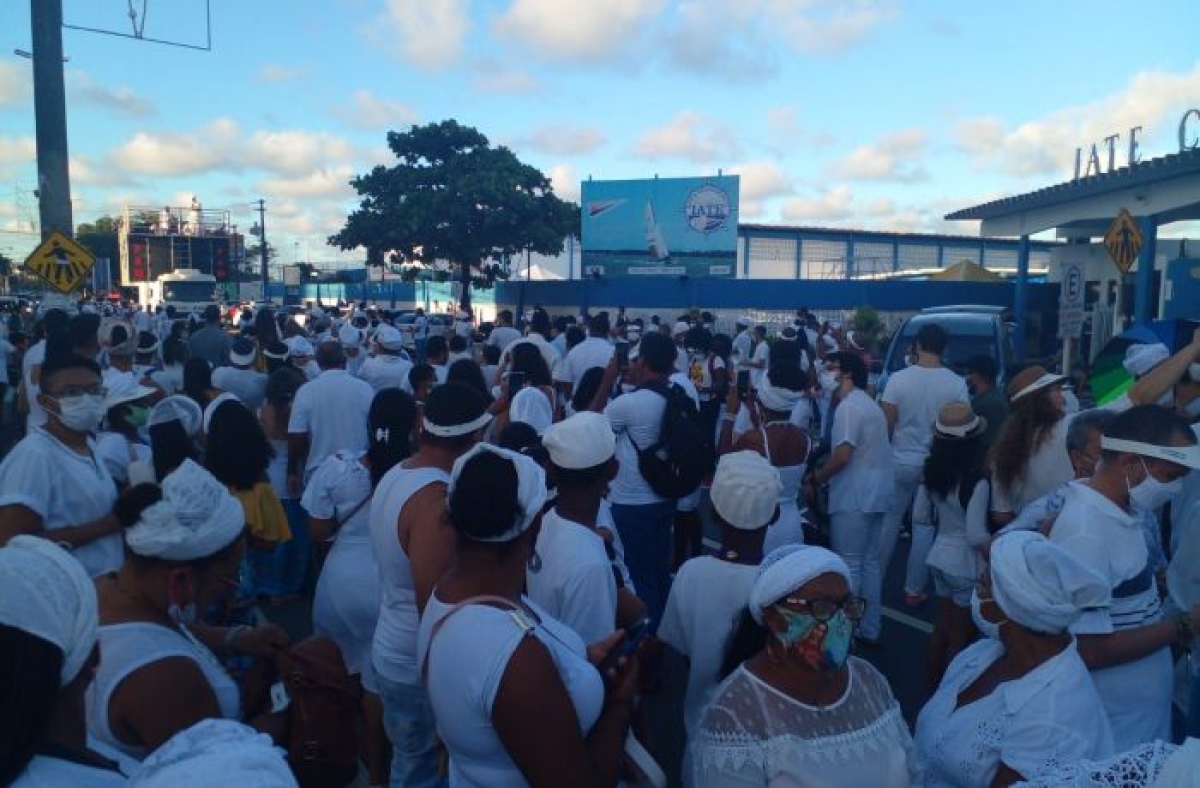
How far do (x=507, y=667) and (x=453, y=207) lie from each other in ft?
106

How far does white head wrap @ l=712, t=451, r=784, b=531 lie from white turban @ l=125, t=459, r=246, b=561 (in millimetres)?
1606

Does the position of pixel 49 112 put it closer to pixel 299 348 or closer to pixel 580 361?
pixel 299 348

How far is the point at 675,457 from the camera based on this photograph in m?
5.30

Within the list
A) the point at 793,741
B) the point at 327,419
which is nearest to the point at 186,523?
the point at 793,741

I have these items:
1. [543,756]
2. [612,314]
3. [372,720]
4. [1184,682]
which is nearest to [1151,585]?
[1184,682]

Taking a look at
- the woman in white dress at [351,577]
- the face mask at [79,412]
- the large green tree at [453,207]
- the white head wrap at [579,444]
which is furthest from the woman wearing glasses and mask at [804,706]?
the large green tree at [453,207]

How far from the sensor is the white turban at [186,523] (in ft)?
8.08

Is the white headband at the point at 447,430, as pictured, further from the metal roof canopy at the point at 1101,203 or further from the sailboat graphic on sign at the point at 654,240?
the sailboat graphic on sign at the point at 654,240

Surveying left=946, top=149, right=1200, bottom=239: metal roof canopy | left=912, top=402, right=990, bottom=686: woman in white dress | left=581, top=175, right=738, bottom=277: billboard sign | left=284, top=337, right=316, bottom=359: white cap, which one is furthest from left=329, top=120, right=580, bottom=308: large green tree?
left=912, top=402, right=990, bottom=686: woman in white dress

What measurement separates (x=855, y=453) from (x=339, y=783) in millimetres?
3801

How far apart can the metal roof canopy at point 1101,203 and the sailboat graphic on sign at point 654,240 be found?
1089 cm

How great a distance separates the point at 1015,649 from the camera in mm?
2438

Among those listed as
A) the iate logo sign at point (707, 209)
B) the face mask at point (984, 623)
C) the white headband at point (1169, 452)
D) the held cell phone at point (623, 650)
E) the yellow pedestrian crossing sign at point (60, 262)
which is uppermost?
the iate logo sign at point (707, 209)

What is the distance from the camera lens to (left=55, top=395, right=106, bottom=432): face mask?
3.91 meters
